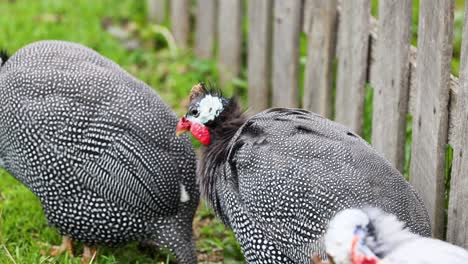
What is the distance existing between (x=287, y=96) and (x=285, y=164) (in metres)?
1.80

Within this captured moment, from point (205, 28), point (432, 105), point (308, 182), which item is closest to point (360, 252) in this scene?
point (308, 182)

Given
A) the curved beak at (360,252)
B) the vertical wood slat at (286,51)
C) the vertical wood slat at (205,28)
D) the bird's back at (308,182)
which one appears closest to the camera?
the curved beak at (360,252)

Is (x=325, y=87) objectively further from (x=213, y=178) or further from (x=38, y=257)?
(x=38, y=257)

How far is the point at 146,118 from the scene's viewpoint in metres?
4.10

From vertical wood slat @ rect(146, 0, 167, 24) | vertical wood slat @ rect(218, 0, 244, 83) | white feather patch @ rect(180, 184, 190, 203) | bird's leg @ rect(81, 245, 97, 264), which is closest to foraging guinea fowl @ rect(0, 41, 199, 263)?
white feather patch @ rect(180, 184, 190, 203)

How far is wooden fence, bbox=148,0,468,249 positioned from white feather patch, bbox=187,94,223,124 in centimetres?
75

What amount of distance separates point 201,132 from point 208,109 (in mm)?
114

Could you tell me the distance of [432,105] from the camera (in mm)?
3645

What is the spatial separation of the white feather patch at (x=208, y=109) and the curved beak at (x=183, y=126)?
0.13 feet

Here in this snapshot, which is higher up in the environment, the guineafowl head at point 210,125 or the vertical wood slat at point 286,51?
the vertical wood slat at point 286,51

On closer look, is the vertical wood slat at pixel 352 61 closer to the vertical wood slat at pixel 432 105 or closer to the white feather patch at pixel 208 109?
the vertical wood slat at pixel 432 105

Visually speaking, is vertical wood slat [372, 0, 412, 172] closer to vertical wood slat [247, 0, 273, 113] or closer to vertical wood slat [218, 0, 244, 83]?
vertical wood slat [247, 0, 273, 113]

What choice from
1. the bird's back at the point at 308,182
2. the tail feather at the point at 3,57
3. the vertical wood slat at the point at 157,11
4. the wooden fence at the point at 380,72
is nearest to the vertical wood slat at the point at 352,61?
the wooden fence at the point at 380,72

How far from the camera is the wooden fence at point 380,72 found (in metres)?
3.54
